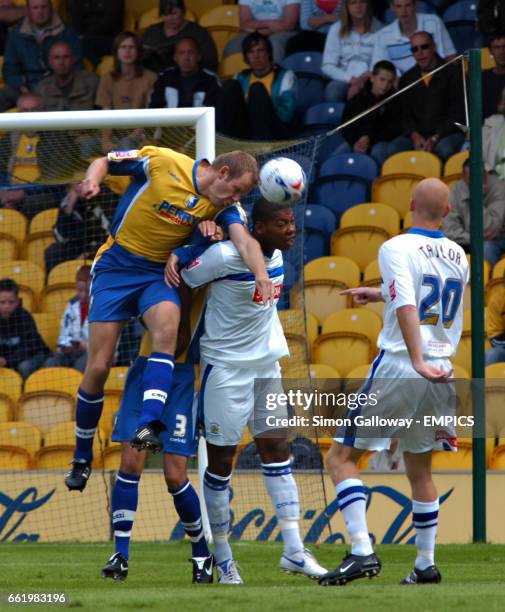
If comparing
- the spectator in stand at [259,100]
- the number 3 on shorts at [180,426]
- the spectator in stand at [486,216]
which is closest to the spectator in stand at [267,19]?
the spectator in stand at [259,100]

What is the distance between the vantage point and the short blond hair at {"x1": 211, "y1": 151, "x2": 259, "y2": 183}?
290 inches

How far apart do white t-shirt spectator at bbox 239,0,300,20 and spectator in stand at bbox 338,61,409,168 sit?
2331mm

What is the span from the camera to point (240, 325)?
23.9 ft

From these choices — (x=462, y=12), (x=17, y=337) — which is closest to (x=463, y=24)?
(x=462, y=12)

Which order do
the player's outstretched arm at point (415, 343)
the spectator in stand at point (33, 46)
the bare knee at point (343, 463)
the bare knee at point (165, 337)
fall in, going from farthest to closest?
the spectator in stand at point (33, 46)
the bare knee at point (165, 337)
the bare knee at point (343, 463)
the player's outstretched arm at point (415, 343)

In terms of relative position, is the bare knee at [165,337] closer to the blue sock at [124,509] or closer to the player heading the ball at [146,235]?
the player heading the ball at [146,235]

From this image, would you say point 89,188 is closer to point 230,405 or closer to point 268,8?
point 230,405

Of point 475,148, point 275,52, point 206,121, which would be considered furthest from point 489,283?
point 275,52

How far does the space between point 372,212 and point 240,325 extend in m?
6.81

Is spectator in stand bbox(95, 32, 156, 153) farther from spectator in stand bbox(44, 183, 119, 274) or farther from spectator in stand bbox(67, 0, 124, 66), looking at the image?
spectator in stand bbox(44, 183, 119, 274)

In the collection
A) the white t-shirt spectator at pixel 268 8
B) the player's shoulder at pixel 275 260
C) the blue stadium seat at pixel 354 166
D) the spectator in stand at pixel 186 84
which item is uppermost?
the white t-shirt spectator at pixel 268 8

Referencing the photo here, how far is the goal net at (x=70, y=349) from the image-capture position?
34.8 ft

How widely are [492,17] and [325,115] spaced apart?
2.09 meters

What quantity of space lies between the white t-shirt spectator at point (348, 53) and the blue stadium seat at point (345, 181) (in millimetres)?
1237
